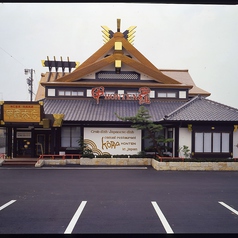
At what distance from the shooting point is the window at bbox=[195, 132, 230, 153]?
16844 millimetres

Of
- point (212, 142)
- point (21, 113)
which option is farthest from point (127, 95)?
point (21, 113)

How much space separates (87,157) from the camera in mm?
17453

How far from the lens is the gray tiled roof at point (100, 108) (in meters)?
18.7

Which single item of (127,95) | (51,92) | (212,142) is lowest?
(212,142)

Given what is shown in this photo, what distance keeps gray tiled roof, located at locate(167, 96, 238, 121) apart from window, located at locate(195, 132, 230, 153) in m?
1.25

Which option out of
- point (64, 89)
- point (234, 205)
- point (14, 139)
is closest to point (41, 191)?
point (234, 205)

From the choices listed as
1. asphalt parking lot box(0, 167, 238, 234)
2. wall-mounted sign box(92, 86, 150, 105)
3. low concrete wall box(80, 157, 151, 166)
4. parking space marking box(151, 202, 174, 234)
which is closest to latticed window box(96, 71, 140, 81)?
wall-mounted sign box(92, 86, 150, 105)

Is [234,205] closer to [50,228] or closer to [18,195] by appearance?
[50,228]

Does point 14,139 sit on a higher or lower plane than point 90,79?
lower

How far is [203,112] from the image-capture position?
17594mm

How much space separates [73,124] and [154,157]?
24.0 ft

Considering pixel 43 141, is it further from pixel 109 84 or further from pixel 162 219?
pixel 162 219

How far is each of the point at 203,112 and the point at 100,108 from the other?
28.9ft

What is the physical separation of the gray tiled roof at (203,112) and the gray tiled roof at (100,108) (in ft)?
6.21
